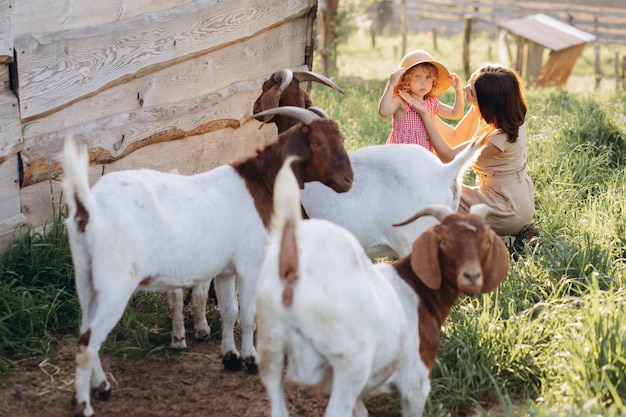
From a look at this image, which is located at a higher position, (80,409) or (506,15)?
(80,409)

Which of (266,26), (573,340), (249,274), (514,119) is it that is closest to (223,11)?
(266,26)

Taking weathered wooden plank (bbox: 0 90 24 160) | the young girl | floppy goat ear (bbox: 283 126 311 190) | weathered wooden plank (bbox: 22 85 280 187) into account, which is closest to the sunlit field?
the young girl

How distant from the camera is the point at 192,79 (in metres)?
6.70

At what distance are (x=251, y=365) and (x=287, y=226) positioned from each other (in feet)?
5.09

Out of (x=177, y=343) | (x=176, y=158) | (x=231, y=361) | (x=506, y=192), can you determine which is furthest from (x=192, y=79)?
(x=231, y=361)

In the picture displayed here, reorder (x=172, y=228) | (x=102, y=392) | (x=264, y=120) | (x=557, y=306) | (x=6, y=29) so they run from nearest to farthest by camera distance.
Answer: (x=172, y=228) < (x=102, y=392) < (x=557, y=306) < (x=6, y=29) < (x=264, y=120)

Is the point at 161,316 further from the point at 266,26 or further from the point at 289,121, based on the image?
the point at 266,26

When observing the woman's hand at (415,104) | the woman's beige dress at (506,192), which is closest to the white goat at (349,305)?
the woman's hand at (415,104)

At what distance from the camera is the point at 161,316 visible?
213 inches

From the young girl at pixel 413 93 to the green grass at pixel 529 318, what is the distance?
47.4 inches

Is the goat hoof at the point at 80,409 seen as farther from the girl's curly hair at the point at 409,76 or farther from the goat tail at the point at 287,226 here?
the girl's curly hair at the point at 409,76

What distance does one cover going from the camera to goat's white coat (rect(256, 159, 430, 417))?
3.38 m

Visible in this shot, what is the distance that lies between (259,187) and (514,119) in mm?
2379

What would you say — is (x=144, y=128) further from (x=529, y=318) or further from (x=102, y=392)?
(x=529, y=318)
